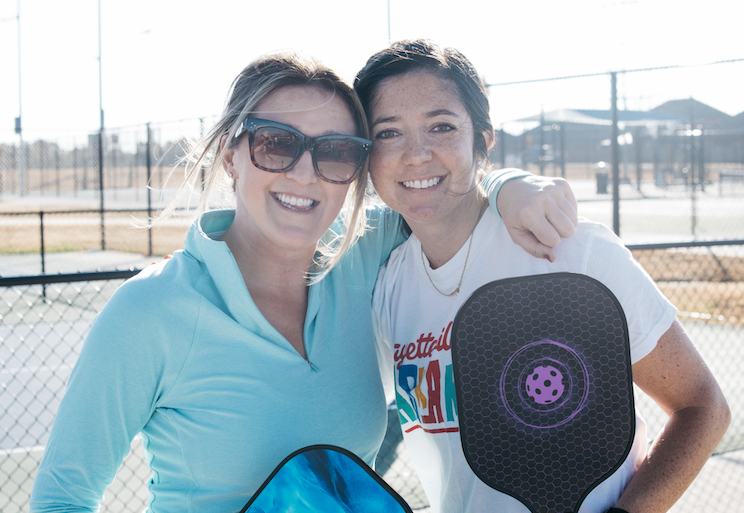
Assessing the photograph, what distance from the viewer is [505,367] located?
1.32 meters

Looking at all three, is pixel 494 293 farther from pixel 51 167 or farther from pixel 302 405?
pixel 51 167

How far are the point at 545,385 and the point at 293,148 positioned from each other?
0.92 meters

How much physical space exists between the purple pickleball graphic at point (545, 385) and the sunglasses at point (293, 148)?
2.59 feet

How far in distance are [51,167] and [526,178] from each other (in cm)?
2933

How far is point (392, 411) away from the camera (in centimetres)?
346

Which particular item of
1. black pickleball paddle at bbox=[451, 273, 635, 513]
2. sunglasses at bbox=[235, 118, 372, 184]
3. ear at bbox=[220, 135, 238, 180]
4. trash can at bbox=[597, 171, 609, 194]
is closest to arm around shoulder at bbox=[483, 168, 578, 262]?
Answer: black pickleball paddle at bbox=[451, 273, 635, 513]

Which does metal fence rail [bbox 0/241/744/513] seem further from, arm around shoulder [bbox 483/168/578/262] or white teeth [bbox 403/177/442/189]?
arm around shoulder [bbox 483/168/578/262]

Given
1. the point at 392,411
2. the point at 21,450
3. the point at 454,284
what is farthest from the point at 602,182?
the point at 454,284

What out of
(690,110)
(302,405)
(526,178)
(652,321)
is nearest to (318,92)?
(526,178)

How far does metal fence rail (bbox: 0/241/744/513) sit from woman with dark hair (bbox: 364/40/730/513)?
72.1 inches

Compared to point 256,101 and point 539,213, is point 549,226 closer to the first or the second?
point 539,213

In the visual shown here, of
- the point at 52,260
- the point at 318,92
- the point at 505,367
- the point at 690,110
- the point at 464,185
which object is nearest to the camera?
the point at 505,367

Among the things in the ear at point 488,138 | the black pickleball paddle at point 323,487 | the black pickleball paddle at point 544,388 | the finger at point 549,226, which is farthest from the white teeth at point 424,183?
the black pickleball paddle at point 323,487

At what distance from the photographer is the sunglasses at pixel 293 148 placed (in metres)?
1.56
